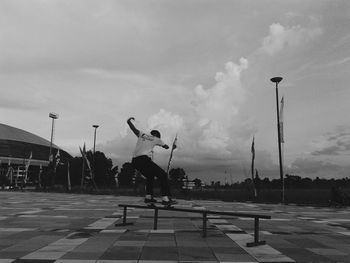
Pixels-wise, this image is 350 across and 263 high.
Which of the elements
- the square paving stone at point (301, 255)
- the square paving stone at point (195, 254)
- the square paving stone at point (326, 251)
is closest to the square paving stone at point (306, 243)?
the square paving stone at point (326, 251)

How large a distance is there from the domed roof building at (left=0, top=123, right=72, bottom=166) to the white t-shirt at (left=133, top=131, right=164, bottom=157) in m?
153

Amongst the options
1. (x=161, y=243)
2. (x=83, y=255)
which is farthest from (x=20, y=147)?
(x=83, y=255)

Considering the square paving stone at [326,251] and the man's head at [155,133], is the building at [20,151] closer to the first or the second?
the man's head at [155,133]

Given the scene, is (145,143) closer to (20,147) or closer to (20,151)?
(20,151)

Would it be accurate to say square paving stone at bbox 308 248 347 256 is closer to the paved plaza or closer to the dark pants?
the paved plaza

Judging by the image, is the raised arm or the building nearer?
the raised arm

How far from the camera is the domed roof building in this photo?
163m

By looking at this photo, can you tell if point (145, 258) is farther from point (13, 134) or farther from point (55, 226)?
point (13, 134)

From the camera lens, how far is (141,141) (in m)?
10.2

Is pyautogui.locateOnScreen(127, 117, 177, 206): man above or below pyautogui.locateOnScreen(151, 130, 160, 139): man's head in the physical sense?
below

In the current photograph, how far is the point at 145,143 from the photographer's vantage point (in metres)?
10.2

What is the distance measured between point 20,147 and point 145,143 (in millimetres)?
175820

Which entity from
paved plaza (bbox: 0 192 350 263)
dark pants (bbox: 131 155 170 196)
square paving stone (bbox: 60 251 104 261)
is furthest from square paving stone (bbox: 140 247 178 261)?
dark pants (bbox: 131 155 170 196)

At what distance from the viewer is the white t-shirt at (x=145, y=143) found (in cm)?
1016
